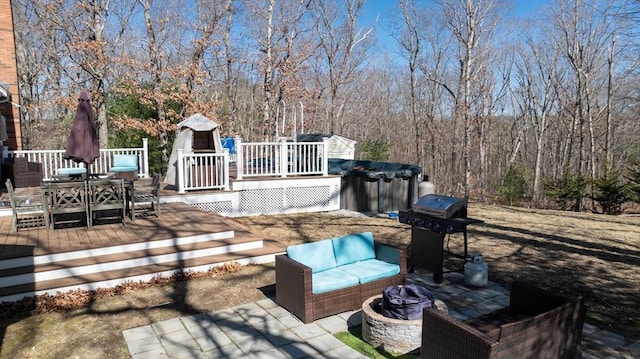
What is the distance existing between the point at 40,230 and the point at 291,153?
20.4ft

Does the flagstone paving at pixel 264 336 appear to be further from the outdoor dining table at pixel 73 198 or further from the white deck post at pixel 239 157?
the white deck post at pixel 239 157

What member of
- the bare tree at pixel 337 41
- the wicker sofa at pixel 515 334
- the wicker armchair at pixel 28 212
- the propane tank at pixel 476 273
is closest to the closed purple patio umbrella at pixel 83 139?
the wicker armchair at pixel 28 212

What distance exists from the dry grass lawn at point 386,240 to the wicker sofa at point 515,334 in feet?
4.18

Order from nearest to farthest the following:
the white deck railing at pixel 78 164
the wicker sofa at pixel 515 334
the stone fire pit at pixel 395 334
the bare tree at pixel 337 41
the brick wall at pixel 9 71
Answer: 1. the wicker sofa at pixel 515 334
2. the stone fire pit at pixel 395 334
3. the white deck railing at pixel 78 164
4. the brick wall at pixel 9 71
5. the bare tree at pixel 337 41

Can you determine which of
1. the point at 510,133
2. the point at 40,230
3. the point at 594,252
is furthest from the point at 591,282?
the point at 510,133

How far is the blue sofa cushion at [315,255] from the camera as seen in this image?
15.4 ft

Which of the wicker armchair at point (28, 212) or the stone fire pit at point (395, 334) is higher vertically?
the wicker armchair at point (28, 212)

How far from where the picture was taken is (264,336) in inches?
159

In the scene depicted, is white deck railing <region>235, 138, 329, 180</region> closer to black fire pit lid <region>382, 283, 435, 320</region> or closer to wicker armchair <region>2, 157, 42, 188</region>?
wicker armchair <region>2, 157, 42, 188</region>

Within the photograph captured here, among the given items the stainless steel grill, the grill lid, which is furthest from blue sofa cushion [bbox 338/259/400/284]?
the grill lid

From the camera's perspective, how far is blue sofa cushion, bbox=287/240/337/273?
469 centimetres

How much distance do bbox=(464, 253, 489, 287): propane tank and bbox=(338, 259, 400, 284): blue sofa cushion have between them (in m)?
1.19

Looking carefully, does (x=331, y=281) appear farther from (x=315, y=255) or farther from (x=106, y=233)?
(x=106, y=233)

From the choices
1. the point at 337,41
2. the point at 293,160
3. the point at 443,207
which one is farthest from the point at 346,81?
the point at 443,207
